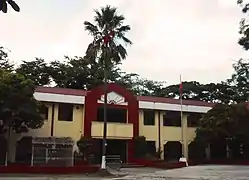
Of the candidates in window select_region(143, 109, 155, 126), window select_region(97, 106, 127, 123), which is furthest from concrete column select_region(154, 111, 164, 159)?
window select_region(97, 106, 127, 123)

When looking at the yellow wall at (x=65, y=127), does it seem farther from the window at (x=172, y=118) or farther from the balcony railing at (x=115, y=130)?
the window at (x=172, y=118)

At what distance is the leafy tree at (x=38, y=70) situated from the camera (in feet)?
172

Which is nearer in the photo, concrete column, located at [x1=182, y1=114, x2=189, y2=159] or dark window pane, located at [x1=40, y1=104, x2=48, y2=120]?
dark window pane, located at [x1=40, y1=104, x2=48, y2=120]

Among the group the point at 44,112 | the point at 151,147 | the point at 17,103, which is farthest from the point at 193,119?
the point at 17,103

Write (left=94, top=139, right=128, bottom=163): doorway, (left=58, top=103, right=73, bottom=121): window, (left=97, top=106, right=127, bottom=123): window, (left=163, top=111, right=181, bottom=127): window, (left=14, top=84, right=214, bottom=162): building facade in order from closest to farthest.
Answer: (left=14, top=84, right=214, bottom=162): building facade < (left=58, top=103, right=73, bottom=121): window < (left=97, top=106, right=127, bottom=123): window < (left=94, top=139, right=128, bottom=163): doorway < (left=163, top=111, right=181, bottom=127): window

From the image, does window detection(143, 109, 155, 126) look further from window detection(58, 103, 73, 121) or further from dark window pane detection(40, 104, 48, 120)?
dark window pane detection(40, 104, 48, 120)

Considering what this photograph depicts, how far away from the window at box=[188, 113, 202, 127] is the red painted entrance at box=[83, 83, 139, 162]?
7024 millimetres

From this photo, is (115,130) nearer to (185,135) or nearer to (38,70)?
(185,135)

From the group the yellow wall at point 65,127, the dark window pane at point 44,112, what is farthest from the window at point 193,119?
the dark window pane at point 44,112

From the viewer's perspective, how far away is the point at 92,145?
35.5 meters

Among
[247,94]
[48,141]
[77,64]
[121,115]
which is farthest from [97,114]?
[247,94]

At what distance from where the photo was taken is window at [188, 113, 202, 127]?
42312 mm

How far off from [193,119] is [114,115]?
9821 mm

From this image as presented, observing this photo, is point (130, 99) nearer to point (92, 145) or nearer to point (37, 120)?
point (92, 145)
